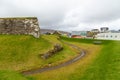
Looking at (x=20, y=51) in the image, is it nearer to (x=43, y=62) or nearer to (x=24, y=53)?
(x=24, y=53)

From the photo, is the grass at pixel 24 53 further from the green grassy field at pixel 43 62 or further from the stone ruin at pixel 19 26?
the stone ruin at pixel 19 26

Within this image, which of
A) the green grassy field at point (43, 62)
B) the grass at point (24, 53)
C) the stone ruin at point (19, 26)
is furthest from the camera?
the stone ruin at point (19, 26)

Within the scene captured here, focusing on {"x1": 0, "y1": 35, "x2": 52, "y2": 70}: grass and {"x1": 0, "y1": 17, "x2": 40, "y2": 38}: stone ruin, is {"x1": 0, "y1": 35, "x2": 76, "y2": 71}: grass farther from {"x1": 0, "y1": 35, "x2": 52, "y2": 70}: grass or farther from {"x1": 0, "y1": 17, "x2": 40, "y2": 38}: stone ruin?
{"x1": 0, "y1": 17, "x2": 40, "y2": 38}: stone ruin

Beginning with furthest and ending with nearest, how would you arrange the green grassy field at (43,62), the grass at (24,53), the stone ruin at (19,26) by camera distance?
1. the stone ruin at (19,26)
2. the grass at (24,53)
3. the green grassy field at (43,62)

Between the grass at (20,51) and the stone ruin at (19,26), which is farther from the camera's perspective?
the stone ruin at (19,26)

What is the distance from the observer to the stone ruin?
3856cm

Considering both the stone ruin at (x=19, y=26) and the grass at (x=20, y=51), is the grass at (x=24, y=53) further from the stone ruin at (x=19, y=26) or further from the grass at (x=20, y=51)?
the stone ruin at (x=19, y=26)

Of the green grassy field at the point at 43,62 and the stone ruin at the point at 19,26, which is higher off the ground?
the stone ruin at the point at 19,26

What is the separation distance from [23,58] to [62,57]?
5.70 meters

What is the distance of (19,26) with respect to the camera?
3869 cm

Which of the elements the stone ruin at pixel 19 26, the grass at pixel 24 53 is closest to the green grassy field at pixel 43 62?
the grass at pixel 24 53

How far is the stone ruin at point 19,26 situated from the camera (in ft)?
127

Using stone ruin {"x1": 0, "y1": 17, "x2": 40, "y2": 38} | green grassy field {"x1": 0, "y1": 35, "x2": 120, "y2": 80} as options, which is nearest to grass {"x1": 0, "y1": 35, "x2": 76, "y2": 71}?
green grassy field {"x1": 0, "y1": 35, "x2": 120, "y2": 80}

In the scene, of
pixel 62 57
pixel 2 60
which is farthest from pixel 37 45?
pixel 2 60
